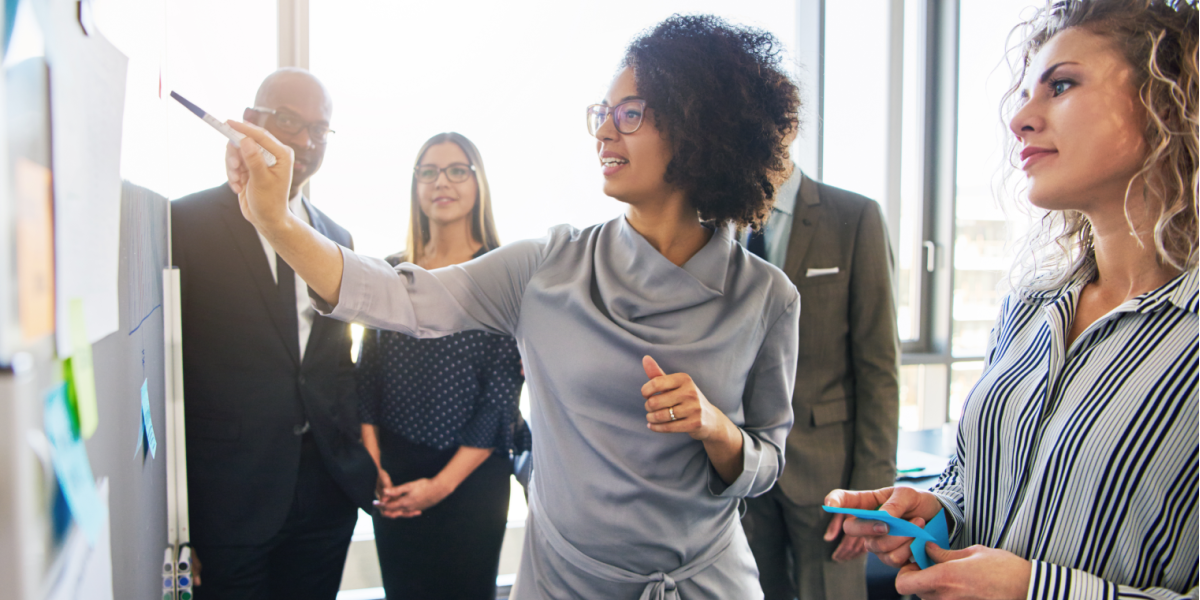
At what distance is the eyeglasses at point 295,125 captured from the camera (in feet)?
5.01

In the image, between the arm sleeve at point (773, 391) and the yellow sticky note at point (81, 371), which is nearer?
the yellow sticky note at point (81, 371)

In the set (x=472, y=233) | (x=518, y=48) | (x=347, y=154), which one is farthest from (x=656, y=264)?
(x=518, y=48)

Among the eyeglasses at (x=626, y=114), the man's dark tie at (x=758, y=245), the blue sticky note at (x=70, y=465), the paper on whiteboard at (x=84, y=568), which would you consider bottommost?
the paper on whiteboard at (x=84, y=568)

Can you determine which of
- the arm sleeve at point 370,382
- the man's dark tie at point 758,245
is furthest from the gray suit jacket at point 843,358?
the arm sleeve at point 370,382

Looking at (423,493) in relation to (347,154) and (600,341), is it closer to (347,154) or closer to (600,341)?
(600,341)

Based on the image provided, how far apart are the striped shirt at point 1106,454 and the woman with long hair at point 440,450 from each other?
117 centimetres

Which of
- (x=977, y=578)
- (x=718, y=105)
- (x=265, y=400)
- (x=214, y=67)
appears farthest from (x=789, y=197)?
(x=214, y=67)

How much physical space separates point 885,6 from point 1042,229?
2.92 meters

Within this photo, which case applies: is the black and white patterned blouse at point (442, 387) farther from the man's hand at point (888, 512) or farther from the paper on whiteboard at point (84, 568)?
the paper on whiteboard at point (84, 568)

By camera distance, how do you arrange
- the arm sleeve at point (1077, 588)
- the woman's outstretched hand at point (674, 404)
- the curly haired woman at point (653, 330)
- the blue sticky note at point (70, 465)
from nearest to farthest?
1. the blue sticky note at point (70, 465)
2. the arm sleeve at point (1077, 588)
3. the woman's outstretched hand at point (674, 404)
4. the curly haired woman at point (653, 330)

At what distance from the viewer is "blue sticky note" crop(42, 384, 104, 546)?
386mm

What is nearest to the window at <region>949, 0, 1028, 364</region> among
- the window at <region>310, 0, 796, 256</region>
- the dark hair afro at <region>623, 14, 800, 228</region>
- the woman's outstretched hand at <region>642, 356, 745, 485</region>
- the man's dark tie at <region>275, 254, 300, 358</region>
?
the window at <region>310, 0, 796, 256</region>

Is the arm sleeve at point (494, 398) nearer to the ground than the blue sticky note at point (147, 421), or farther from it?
nearer to the ground

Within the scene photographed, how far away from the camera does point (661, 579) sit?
1.01 meters
